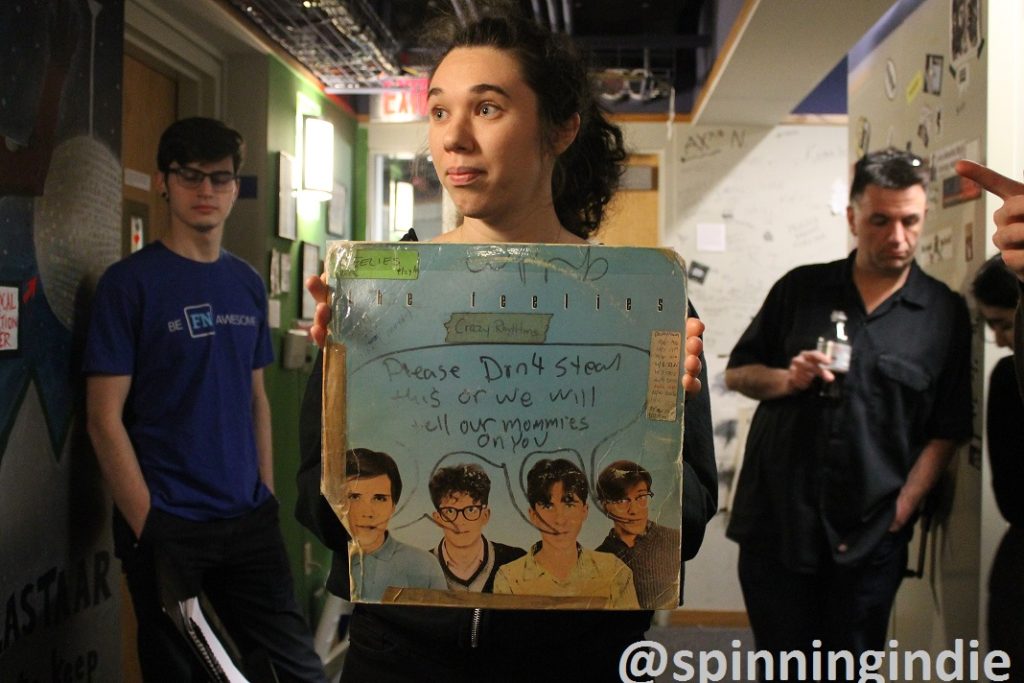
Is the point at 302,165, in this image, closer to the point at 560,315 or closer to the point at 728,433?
the point at 728,433

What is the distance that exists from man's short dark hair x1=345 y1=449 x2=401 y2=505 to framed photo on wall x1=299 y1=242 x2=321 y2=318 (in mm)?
2521

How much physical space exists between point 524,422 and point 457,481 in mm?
95

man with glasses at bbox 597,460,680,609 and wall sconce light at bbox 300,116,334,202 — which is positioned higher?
wall sconce light at bbox 300,116,334,202

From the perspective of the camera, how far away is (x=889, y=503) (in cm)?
212

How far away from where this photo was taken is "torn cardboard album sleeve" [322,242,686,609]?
0.95 m

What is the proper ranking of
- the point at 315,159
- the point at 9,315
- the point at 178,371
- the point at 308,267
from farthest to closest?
1. the point at 308,267
2. the point at 315,159
3. the point at 178,371
4. the point at 9,315

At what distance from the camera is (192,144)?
6.93ft

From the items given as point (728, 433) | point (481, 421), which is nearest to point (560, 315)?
point (481, 421)

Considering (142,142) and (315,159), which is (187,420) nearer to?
(142,142)

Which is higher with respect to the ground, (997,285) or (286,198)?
(286,198)

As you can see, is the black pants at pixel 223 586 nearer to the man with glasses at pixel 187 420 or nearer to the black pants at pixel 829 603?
the man with glasses at pixel 187 420

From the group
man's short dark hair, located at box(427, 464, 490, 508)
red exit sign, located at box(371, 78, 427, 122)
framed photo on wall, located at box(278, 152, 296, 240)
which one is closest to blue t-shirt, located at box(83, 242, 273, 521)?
framed photo on wall, located at box(278, 152, 296, 240)

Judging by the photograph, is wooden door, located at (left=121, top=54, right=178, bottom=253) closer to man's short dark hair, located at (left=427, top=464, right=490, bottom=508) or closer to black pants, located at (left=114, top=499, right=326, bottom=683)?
black pants, located at (left=114, top=499, right=326, bottom=683)

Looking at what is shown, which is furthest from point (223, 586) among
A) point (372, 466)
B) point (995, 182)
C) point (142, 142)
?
point (995, 182)
